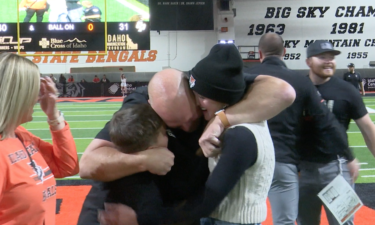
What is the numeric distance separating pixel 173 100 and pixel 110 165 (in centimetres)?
34

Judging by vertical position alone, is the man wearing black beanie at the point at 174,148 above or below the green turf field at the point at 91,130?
above

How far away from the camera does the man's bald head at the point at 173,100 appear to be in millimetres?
1483

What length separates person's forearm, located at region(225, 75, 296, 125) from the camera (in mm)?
1558

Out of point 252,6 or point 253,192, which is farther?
point 252,6

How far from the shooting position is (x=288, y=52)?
82.7 feet

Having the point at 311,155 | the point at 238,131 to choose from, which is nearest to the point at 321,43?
the point at 311,155

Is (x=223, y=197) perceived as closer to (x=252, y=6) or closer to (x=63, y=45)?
(x=63, y=45)

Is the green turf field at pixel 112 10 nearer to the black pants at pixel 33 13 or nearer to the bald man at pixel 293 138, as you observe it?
the black pants at pixel 33 13

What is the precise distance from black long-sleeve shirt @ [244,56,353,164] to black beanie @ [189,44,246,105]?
4.54 ft

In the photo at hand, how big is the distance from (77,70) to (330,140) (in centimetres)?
2489

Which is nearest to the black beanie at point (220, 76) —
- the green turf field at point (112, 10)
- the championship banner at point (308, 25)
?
the green turf field at point (112, 10)

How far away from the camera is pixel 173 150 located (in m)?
1.55

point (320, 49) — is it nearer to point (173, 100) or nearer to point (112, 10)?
point (173, 100)

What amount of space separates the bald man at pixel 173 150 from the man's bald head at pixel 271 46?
1516mm
